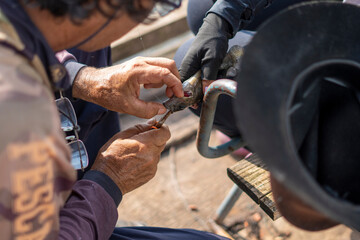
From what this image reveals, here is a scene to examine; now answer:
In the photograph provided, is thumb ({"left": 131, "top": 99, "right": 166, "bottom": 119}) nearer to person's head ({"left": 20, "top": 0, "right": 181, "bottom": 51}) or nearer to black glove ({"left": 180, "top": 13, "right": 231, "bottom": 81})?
black glove ({"left": 180, "top": 13, "right": 231, "bottom": 81})

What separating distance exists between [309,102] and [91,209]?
534 millimetres

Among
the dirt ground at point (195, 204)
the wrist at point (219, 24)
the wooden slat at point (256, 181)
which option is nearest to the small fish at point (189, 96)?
the wrist at point (219, 24)

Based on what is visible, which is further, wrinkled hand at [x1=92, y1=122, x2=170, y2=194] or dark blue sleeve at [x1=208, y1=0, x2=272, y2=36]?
dark blue sleeve at [x1=208, y1=0, x2=272, y2=36]

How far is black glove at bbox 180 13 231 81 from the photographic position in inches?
46.7

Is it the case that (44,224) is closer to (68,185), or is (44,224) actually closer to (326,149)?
(68,185)

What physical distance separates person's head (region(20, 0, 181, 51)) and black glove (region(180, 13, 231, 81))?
0.43 meters

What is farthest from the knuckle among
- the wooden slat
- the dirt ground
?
the dirt ground

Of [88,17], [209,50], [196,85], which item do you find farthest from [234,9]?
[88,17]

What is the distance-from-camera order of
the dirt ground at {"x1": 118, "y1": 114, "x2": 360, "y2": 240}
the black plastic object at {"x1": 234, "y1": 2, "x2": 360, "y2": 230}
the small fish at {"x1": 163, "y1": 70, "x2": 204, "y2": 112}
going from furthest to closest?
the dirt ground at {"x1": 118, "y1": 114, "x2": 360, "y2": 240}, the small fish at {"x1": 163, "y1": 70, "x2": 204, "y2": 112}, the black plastic object at {"x1": 234, "y1": 2, "x2": 360, "y2": 230}

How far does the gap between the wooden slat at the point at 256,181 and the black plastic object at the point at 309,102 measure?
387mm

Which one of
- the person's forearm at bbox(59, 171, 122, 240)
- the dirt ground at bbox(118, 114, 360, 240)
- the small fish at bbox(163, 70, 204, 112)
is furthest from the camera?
the dirt ground at bbox(118, 114, 360, 240)

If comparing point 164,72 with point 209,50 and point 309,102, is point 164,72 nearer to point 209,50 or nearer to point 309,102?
point 209,50

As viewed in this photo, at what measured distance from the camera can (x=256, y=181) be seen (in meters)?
1.17

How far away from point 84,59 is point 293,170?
1.03 m
